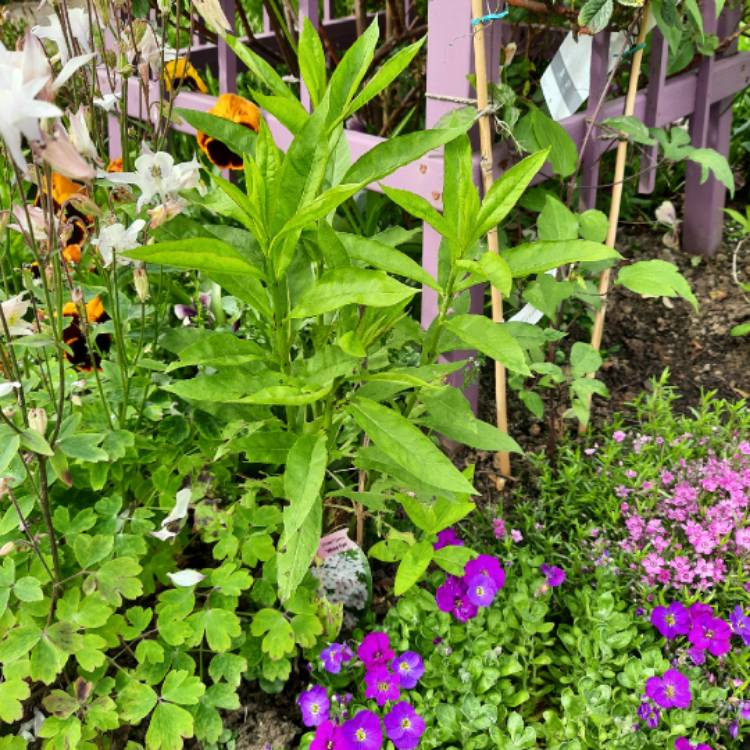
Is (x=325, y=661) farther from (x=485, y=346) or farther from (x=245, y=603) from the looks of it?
(x=485, y=346)

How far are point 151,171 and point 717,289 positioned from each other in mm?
2052

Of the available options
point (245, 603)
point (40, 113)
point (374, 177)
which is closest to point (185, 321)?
point (245, 603)

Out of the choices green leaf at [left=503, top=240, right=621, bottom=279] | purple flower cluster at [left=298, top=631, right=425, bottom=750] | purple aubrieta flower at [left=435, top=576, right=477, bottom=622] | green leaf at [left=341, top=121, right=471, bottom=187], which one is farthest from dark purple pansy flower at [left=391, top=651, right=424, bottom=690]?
green leaf at [left=341, top=121, right=471, bottom=187]

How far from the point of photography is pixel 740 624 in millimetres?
1527

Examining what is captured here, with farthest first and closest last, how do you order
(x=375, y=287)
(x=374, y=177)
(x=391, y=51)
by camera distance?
(x=391, y=51), (x=374, y=177), (x=375, y=287)

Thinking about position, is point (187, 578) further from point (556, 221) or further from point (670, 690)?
point (556, 221)

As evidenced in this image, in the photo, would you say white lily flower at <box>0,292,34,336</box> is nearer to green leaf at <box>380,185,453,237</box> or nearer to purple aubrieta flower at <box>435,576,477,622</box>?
green leaf at <box>380,185,453,237</box>

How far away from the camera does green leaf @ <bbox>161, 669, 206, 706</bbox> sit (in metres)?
1.38

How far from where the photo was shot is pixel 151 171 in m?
1.29

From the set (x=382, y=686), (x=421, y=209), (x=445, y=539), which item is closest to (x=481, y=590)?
(x=445, y=539)

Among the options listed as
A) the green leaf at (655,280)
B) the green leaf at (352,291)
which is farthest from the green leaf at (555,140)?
the green leaf at (352,291)

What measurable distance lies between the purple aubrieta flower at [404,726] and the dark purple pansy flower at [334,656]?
12cm

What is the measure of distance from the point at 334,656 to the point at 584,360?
0.88 meters

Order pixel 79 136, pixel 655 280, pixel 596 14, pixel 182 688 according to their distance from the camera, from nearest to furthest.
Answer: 1. pixel 79 136
2. pixel 182 688
3. pixel 596 14
4. pixel 655 280
